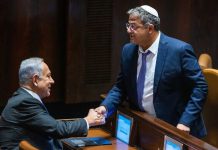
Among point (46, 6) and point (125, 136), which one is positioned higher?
point (46, 6)

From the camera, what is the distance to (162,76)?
12.0 feet

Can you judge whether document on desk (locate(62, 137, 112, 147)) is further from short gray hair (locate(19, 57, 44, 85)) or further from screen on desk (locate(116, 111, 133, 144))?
short gray hair (locate(19, 57, 44, 85))

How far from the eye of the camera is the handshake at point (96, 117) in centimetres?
360

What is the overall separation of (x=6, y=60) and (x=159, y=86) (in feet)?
7.72

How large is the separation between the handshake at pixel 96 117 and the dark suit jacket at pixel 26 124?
0.28 metres

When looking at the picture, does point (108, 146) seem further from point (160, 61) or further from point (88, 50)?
point (88, 50)

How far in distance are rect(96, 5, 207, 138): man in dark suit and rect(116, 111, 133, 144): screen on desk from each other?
0.32 ft

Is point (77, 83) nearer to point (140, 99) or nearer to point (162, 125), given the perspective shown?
point (140, 99)

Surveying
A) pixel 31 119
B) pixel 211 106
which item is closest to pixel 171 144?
pixel 31 119

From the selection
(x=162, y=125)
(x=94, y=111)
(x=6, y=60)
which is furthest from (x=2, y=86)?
(x=162, y=125)

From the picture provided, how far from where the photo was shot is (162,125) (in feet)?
11.2

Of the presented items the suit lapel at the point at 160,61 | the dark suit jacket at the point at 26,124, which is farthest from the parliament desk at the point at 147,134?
the dark suit jacket at the point at 26,124

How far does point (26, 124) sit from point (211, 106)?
60.5 inches

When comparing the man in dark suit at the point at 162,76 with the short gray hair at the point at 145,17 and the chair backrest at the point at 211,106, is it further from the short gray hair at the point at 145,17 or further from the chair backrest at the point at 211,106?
the chair backrest at the point at 211,106
